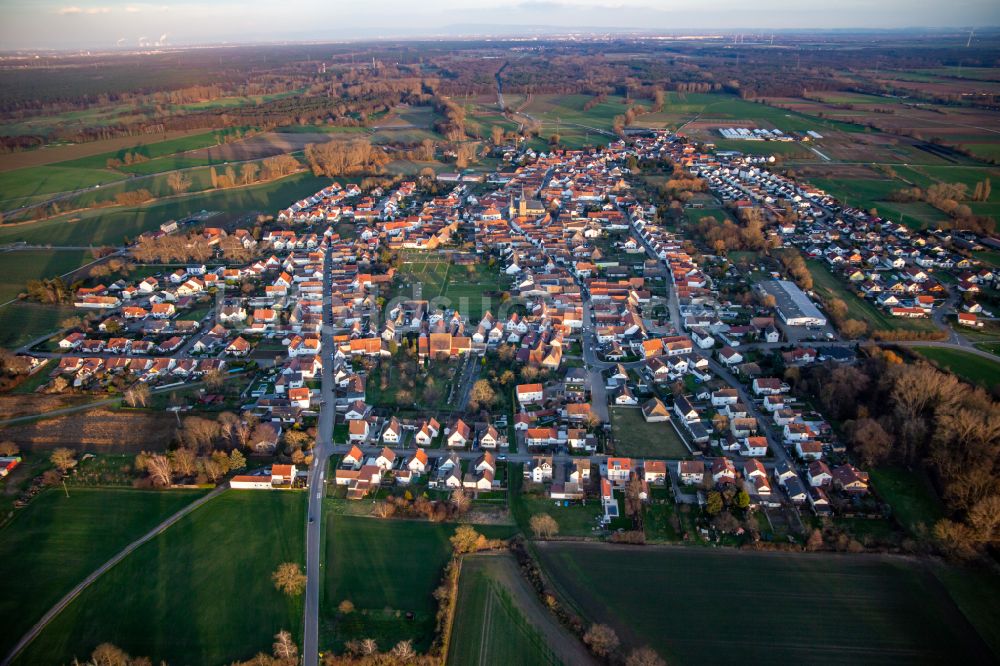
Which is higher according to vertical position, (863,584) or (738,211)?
(738,211)

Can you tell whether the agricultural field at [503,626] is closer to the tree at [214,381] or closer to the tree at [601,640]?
the tree at [601,640]

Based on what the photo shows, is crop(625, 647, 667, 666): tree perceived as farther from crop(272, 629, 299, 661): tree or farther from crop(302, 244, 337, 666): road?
crop(272, 629, 299, 661): tree

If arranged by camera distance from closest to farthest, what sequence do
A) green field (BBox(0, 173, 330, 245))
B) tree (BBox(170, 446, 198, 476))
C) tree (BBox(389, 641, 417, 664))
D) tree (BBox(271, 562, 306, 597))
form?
tree (BBox(389, 641, 417, 664))
tree (BBox(271, 562, 306, 597))
tree (BBox(170, 446, 198, 476))
green field (BBox(0, 173, 330, 245))

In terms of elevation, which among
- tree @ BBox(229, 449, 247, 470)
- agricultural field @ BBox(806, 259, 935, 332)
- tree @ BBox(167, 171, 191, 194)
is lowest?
tree @ BBox(229, 449, 247, 470)

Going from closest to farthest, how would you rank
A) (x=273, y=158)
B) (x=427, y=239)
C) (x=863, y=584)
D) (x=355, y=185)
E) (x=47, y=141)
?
(x=863, y=584), (x=427, y=239), (x=355, y=185), (x=273, y=158), (x=47, y=141)

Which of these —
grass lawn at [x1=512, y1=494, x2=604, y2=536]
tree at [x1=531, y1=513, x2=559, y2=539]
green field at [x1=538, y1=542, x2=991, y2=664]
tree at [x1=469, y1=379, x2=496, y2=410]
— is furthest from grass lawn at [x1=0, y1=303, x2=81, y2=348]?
green field at [x1=538, y1=542, x2=991, y2=664]

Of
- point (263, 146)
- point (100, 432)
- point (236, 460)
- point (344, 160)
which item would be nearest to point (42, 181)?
point (263, 146)

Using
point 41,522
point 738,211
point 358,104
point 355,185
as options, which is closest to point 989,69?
point 738,211

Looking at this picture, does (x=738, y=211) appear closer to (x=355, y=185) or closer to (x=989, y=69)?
(x=355, y=185)
